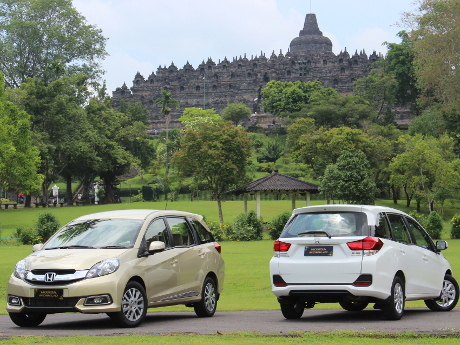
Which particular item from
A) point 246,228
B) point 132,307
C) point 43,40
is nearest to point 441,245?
point 132,307

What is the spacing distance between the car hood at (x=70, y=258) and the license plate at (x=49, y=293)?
0.30 meters

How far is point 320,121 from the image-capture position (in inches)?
3474

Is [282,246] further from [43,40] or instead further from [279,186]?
[43,40]

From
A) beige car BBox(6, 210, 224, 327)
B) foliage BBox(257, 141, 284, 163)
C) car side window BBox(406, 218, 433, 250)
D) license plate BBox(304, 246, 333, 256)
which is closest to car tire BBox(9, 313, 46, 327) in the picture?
beige car BBox(6, 210, 224, 327)

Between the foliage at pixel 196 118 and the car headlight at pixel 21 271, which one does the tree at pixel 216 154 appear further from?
the car headlight at pixel 21 271

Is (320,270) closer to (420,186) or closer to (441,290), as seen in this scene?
(441,290)

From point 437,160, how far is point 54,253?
2053 inches

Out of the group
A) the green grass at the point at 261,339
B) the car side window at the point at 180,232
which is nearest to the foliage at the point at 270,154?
the car side window at the point at 180,232

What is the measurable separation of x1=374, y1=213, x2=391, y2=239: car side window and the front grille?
14.2 ft

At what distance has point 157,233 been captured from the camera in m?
11.5

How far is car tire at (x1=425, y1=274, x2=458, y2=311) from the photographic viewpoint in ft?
41.5

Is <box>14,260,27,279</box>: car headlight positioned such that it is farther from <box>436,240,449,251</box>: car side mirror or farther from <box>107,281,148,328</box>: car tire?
<box>436,240,449,251</box>: car side mirror

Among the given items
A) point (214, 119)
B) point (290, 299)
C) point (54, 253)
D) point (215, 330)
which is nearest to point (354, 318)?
point (290, 299)

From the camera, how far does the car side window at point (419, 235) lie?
12305 millimetres
